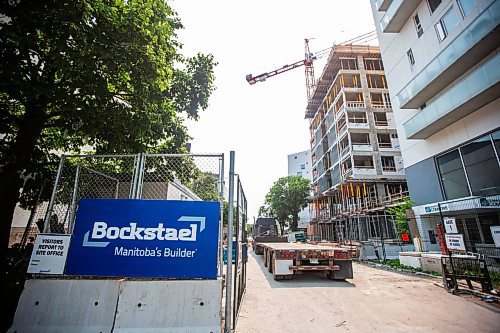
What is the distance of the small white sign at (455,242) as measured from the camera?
6891 mm

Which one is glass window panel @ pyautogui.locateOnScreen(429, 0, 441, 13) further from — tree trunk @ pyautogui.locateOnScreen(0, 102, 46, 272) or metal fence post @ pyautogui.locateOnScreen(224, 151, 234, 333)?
tree trunk @ pyautogui.locateOnScreen(0, 102, 46, 272)

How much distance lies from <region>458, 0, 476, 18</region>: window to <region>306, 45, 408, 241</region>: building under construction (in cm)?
1626

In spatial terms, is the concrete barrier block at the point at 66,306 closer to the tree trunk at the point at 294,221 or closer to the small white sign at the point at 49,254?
the small white sign at the point at 49,254

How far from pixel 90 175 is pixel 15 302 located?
11.4ft

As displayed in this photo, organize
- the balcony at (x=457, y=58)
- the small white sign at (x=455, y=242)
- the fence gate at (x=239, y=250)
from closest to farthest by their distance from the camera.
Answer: the fence gate at (x=239, y=250), the small white sign at (x=455, y=242), the balcony at (x=457, y=58)

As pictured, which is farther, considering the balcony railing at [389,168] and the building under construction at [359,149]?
the balcony railing at [389,168]

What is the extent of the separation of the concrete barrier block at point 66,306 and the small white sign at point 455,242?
9.10 m

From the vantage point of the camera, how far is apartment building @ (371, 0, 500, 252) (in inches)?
470

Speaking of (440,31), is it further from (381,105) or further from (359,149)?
(381,105)

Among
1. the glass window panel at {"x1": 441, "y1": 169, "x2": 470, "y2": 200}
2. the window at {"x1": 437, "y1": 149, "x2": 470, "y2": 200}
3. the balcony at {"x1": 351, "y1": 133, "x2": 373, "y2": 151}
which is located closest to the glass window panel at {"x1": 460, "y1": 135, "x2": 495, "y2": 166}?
the window at {"x1": 437, "y1": 149, "x2": 470, "y2": 200}

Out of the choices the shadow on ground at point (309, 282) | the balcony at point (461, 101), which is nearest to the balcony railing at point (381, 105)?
the balcony at point (461, 101)

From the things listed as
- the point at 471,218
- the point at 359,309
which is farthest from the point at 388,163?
the point at 359,309

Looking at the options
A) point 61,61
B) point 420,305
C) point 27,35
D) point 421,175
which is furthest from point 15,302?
point 421,175

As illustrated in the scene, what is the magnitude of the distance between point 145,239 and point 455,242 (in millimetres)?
8825
